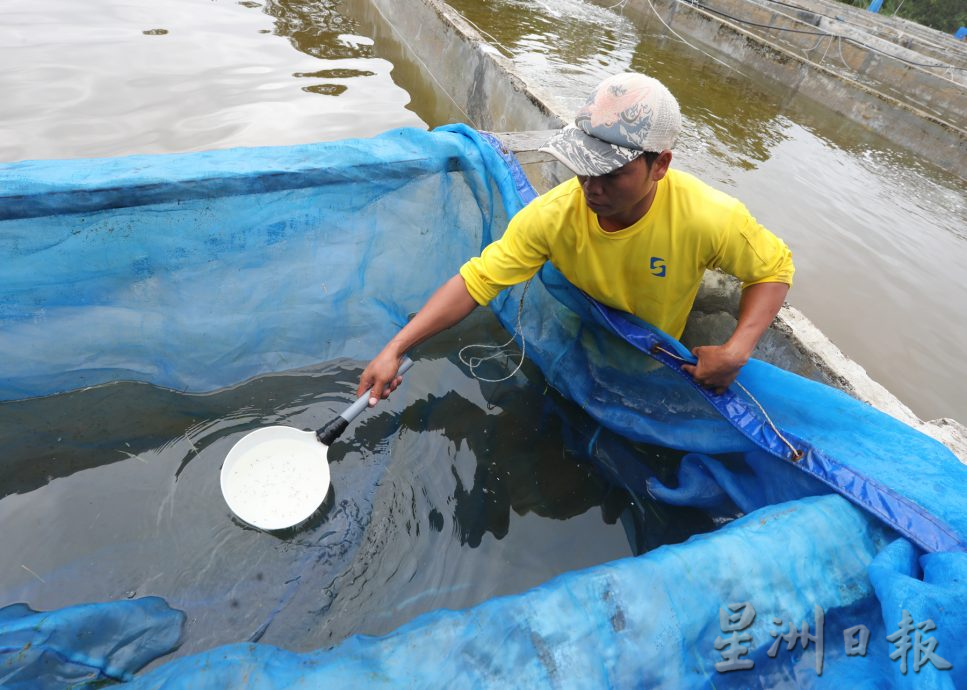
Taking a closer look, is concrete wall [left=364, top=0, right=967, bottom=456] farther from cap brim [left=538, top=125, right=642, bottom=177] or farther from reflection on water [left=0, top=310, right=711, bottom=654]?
cap brim [left=538, top=125, right=642, bottom=177]

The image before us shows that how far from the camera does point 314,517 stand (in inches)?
78.4

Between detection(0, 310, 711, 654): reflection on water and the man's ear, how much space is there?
114cm

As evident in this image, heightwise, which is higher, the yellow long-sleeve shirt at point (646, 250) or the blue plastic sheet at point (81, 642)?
the yellow long-sleeve shirt at point (646, 250)

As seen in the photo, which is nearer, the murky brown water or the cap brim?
the cap brim

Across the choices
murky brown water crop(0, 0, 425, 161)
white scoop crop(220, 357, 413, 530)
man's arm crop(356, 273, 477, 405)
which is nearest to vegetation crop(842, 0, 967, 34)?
murky brown water crop(0, 0, 425, 161)

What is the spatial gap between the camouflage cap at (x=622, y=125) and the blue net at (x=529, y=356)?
699mm

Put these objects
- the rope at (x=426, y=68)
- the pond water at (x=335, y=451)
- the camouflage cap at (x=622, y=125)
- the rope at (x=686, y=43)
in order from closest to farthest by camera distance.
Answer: the camouflage cap at (x=622, y=125)
the pond water at (x=335, y=451)
the rope at (x=426, y=68)
the rope at (x=686, y=43)

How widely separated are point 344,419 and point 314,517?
1.55ft

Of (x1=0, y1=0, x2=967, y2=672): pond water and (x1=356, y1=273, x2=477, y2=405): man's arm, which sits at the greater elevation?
(x1=356, y1=273, x2=477, y2=405): man's arm

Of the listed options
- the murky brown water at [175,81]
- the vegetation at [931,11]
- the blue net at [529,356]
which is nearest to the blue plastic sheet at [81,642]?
the blue net at [529,356]

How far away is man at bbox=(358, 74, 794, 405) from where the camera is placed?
1.47 m

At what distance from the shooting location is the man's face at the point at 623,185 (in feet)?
4.99

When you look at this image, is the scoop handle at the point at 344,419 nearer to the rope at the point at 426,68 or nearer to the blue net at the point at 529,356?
the blue net at the point at 529,356

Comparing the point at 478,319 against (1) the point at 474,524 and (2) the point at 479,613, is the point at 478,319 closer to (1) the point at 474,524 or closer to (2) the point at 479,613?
(1) the point at 474,524
